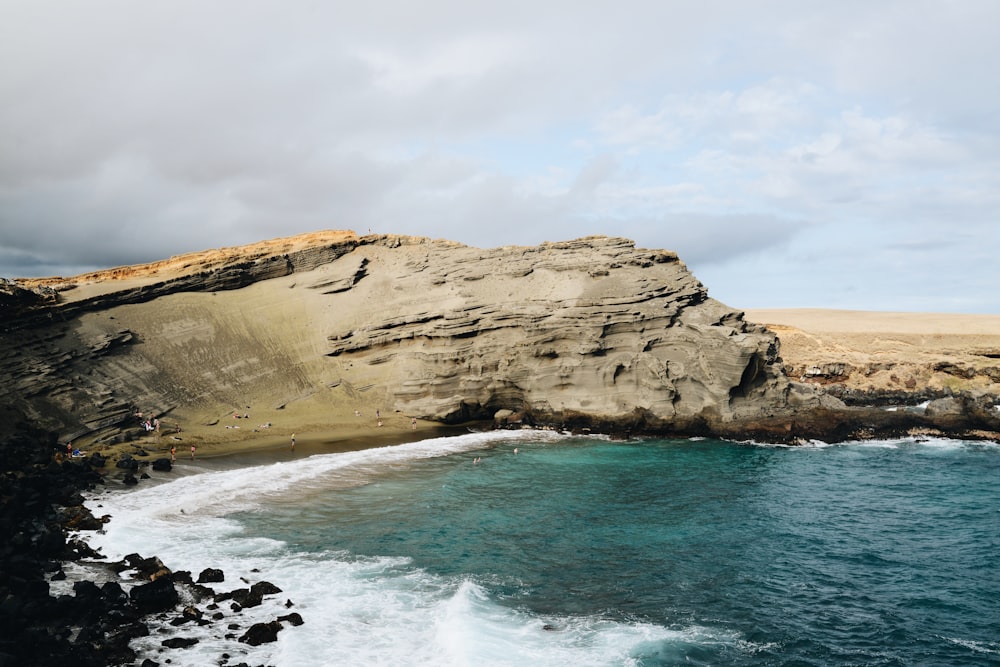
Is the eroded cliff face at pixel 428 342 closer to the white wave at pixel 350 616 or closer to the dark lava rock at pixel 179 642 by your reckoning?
the white wave at pixel 350 616

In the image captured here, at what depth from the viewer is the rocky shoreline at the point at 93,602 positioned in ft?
46.5

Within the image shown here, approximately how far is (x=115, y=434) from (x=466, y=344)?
22.1 m

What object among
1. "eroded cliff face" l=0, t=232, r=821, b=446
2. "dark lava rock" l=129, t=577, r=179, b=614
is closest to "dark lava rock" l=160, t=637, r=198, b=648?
"dark lava rock" l=129, t=577, r=179, b=614

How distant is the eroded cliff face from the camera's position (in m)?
39.7

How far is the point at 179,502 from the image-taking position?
2642 cm

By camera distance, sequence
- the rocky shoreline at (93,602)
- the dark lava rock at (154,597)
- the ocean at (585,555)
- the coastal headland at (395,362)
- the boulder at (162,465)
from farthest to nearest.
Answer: the coastal headland at (395,362) < the boulder at (162,465) < the dark lava rock at (154,597) < the ocean at (585,555) < the rocky shoreline at (93,602)

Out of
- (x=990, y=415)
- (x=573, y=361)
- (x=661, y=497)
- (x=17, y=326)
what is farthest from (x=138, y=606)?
(x=990, y=415)

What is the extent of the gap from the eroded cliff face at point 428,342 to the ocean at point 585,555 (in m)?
7.82

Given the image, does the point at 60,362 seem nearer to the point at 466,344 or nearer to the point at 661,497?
the point at 466,344

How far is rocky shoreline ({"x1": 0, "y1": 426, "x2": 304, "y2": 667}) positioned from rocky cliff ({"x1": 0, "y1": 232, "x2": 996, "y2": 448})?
675 inches

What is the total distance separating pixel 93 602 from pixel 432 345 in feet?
102

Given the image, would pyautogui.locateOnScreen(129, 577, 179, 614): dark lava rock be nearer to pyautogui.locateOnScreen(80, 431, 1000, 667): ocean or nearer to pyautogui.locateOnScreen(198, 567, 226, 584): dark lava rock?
pyautogui.locateOnScreen(80, 431, 1000, 667): ocean

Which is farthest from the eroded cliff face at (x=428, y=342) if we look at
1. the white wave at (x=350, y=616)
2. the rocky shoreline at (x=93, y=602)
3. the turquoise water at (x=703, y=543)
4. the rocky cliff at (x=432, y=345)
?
the rocky shoreline at (x=93, y=602)

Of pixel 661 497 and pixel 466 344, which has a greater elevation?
pixel 466 344
